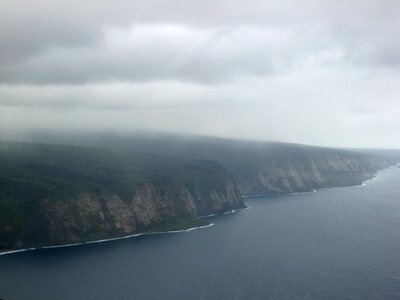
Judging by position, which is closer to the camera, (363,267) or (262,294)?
(262,294)

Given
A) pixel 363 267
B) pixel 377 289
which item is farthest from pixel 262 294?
pixel 363 267

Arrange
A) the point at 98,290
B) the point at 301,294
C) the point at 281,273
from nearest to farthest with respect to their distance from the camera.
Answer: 1. the point at 301,294
2. the point at 98,290
3. the point at 281,273

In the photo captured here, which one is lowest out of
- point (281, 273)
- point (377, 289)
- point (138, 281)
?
point (377, 289)

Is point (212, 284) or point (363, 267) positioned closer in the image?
point (212, 284)

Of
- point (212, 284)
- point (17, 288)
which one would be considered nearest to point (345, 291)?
point (212, 284)

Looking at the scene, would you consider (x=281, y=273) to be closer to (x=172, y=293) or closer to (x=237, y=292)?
(x=237, y=292)

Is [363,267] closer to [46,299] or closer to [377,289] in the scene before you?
[377,289]

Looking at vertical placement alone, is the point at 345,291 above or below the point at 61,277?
below

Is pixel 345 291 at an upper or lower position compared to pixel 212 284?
lower

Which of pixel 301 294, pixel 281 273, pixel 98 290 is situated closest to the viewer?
pixel 301 294
